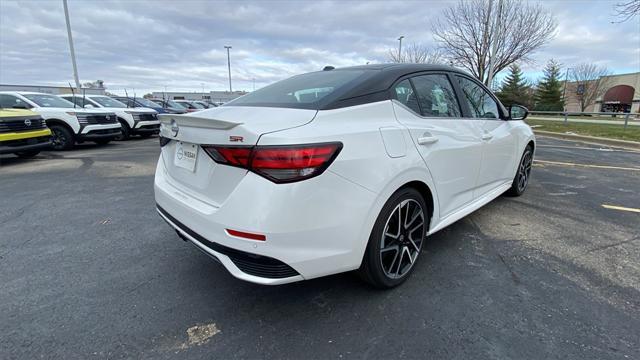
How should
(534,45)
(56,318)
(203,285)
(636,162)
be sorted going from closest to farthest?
1. (56,318)
2. (203,285)
3. (636,162)
4. (534,45)

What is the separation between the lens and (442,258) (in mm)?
3055

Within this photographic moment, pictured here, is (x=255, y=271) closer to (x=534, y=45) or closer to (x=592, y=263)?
(x=592, y=263)

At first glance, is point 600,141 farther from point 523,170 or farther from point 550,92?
point 550,92

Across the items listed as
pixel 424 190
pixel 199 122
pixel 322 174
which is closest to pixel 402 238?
pixel 424 190

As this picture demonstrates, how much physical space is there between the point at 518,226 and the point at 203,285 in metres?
3.30

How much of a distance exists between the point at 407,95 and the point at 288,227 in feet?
4.84

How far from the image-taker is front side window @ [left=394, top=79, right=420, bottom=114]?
2580 mm

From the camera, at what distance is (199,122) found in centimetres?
213

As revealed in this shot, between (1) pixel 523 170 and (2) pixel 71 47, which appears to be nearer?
(1) pixel 523 170

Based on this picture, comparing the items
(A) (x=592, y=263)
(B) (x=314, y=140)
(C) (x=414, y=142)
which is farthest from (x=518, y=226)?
(B) (x=314, y=140)

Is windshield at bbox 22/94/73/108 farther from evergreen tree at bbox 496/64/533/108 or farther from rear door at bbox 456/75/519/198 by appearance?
evergreen tree at bbox 496/64/533/108

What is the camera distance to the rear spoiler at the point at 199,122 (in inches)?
76.4

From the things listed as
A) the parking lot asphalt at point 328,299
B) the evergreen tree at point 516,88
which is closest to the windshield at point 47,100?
the parking lot asphalt at point 328,299

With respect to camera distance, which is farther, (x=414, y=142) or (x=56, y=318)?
(x=414, y=142)
